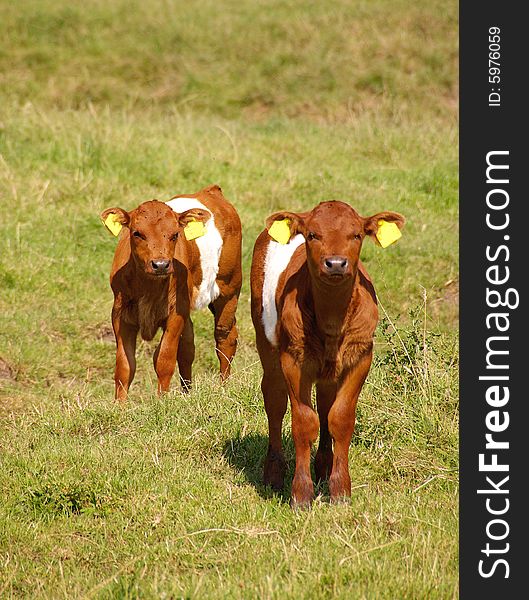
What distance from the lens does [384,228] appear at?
647 cm

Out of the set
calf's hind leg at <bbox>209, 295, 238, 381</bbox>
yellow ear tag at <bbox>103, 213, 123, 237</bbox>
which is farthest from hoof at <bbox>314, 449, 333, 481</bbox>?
calf's hind leg at <bbox>209, 295, 238, 381</bbox>

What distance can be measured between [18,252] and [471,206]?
5.95 meters

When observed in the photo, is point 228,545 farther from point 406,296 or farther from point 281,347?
point 406,296

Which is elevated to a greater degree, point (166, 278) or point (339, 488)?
point (166, 278)

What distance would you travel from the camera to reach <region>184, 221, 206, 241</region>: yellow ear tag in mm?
9016

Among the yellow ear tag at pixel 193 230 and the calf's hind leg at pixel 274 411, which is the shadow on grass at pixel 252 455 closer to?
the calf's hind leg at pixel 274 411

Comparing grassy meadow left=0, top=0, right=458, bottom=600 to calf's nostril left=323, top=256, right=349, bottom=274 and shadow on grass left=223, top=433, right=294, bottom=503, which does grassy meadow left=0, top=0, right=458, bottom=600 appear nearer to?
shadow on grass left=223, top=433, right=294, bottom=503

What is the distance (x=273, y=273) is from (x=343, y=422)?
1221 millimetres

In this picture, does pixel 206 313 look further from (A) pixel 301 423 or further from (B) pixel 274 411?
(A) pixel 301 423

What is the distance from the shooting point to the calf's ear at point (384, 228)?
6.42 meters

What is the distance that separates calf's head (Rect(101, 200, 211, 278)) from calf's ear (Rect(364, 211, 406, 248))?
7.63 feet

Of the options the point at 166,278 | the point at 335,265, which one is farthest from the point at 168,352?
the point at 335,265

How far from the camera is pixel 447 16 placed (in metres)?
21.5

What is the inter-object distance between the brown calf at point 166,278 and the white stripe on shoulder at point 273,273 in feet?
4.45
